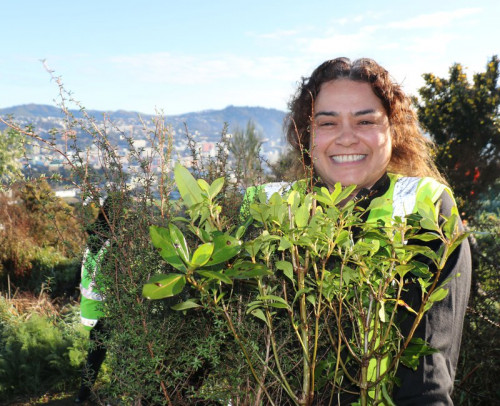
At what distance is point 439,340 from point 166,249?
73 cm

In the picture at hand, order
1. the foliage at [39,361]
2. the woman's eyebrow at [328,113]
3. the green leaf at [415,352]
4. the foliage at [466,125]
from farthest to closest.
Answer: the foliage at [466,125] → the foliage at [39,361] → the woman's eyebrow at [328,113] → the green leaf at [415,352]

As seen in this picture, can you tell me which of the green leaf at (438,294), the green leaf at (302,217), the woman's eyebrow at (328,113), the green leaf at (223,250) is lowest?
the green leaf at (438,294)

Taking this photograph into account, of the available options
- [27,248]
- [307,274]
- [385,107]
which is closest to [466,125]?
[385,107]

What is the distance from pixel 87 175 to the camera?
1093mm

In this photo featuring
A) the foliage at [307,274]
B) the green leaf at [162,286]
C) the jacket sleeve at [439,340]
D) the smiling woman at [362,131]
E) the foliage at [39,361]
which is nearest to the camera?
the green leaf at [162,286]

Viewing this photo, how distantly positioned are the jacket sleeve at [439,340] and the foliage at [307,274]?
0.12 metres

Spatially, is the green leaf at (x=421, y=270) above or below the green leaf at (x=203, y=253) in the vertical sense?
below

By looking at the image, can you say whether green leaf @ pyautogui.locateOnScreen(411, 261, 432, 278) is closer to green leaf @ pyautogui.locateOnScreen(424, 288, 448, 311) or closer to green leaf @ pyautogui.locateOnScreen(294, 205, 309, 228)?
green leaf @ pyautogui.locateOnScreen(424, 288, 448, 311)

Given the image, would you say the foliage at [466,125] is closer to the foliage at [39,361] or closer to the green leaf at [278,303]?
the foliage at [39,361]

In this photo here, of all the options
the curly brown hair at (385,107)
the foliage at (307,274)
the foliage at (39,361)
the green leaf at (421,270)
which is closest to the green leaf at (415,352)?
the foliage at (307,274)

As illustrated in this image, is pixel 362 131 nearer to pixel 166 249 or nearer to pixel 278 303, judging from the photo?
pixel 278 303

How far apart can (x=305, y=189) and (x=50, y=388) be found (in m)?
4.61

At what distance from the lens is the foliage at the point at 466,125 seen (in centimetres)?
786

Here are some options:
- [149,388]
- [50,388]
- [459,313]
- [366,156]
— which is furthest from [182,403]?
[50,388]
